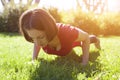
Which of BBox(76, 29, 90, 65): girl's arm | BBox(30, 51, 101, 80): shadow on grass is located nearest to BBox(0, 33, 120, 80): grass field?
BBox(30, 51, 101, 80): shadow on grass

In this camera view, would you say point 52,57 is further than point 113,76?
Yes

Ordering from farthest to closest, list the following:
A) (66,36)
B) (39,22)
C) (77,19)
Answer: (77,19)
(66,36)
(39,22)

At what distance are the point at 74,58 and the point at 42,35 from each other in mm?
1340

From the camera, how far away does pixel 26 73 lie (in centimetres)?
395

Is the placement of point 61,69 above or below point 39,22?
below

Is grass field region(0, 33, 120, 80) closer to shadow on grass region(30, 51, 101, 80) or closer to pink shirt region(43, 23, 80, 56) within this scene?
shadow on grass region(30, 51, 101, 80)

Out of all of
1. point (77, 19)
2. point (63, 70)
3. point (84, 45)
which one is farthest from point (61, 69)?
point (77, 19)

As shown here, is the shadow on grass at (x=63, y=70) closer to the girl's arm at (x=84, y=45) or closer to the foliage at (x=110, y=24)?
the girl's arm at (x=84, y=45)

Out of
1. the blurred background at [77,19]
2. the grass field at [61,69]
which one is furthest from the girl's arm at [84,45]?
the blurred background at [77,19]

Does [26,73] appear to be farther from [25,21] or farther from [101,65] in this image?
[101,65]

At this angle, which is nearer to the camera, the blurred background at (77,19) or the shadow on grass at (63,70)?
the shadow on grass at (63,70)

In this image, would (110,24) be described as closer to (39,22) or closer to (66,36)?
(66,36)

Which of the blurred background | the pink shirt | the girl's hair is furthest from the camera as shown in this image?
the blurred background

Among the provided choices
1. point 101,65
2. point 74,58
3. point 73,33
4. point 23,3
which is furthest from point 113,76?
point 23,3
